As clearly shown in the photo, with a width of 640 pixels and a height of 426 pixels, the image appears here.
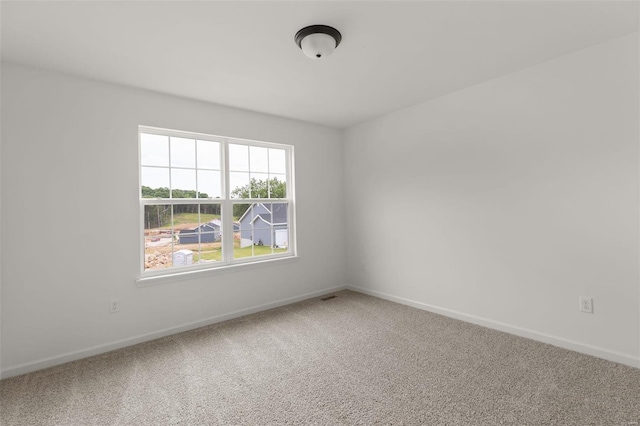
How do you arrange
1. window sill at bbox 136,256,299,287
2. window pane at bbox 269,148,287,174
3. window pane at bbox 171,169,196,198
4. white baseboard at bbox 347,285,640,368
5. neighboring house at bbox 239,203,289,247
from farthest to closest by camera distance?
1. window pane at bbox 269,148,287,174
2. neighboring house at bbox 239,203,289,247
3. window pane at bbox 171,169,196,198
4. window sill at bbox 136,256,299,287
5. white baseboard at bbox 347,285,640,368

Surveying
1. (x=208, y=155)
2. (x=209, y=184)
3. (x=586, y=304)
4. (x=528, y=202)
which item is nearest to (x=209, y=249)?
(x=209, y=184)

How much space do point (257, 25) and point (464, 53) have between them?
1.70 metres

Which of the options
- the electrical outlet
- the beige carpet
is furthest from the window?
the electrical outlet

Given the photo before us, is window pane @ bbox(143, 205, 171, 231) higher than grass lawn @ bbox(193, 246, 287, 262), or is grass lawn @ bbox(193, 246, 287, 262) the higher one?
window pane @ bbox(143, 205, 171, 231)

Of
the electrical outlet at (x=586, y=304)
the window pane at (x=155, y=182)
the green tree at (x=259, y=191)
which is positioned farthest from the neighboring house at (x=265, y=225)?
the electrical outlet at (x=586, y=304)

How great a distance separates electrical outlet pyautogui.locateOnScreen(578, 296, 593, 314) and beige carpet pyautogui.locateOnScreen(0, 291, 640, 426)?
1.27ft

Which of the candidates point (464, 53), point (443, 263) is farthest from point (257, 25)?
point (443, 263)

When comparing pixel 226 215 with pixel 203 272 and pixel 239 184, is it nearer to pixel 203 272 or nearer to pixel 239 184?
pixel 239 184

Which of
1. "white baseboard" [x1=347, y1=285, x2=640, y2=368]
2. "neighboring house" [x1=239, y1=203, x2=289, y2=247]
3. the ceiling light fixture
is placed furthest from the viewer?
"neighboring house" [x1=239, y1=203, x2=289, y2=247]

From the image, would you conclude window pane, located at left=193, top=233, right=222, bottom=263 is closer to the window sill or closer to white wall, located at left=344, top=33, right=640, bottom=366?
the window sill

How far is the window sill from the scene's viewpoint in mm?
3055

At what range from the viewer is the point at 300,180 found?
432 centimetres

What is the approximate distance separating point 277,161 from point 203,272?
1775mm

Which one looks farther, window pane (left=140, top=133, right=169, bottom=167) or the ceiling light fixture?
window pane (left=140, top=133, right=169, bottom=167)
